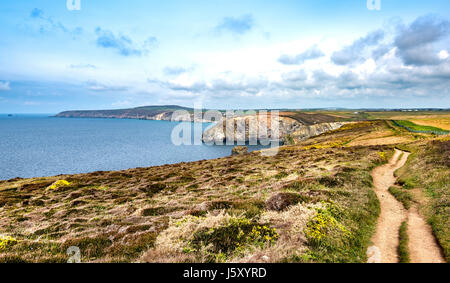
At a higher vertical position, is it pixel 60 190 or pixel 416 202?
pixel 416 202

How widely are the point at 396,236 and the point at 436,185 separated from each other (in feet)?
35.2

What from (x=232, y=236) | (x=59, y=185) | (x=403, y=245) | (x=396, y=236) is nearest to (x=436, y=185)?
(x=396, y=236)

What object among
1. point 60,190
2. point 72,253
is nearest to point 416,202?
point 72,253

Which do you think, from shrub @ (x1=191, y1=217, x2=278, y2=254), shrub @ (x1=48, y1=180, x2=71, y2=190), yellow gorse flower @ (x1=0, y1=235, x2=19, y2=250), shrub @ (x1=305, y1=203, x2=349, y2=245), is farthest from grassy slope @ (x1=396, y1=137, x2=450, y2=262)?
shrub @ (x1=48, y1=180, x2=71, y2=190)

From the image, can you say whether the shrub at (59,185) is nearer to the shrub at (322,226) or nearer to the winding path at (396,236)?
the shrub at (322,226)

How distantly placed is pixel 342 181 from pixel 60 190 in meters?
39.2

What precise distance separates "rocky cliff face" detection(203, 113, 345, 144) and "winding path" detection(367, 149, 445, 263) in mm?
134769

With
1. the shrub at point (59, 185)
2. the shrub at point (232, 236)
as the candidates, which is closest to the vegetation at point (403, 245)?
the shrub at point (232, 236)

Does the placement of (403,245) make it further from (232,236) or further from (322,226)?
(232,236)

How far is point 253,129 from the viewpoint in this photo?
528 ft

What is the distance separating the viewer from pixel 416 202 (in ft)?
53.6

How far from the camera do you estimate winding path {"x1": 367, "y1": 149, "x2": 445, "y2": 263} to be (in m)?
9.21
